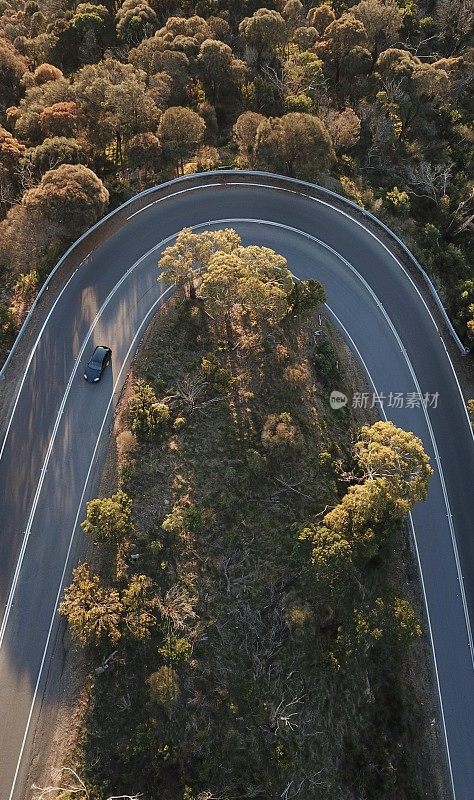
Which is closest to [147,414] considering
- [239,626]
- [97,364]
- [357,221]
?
[97,364]

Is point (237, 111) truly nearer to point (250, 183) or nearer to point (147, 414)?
point (250, 183)

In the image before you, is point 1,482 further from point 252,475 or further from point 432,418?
point 432,418

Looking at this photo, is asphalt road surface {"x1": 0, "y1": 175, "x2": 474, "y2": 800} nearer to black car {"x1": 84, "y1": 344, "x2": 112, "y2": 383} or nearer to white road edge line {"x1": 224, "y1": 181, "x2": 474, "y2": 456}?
white road edge line {"x1": 224, "y1": 181, "x2": 474, "y2": 456}

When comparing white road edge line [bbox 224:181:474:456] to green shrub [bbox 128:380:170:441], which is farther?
white road edge line [bbox 224:181:474:456]

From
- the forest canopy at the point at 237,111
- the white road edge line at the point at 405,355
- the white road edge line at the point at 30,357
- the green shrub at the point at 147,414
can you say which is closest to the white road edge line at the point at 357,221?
the forest canopy at the point at 237,111

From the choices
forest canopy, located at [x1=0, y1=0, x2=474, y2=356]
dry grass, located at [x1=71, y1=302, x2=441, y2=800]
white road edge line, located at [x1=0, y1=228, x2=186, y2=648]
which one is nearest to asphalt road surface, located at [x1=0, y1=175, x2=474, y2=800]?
white road edge line, located at [x1=0, y1=228, x2=186, y2=648]

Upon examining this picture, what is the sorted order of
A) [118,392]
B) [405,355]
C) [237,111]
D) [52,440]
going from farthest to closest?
[237,111]
[405,355]
[118,392]
[52,440]
